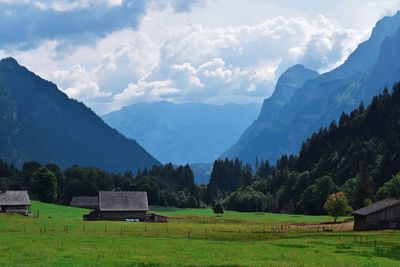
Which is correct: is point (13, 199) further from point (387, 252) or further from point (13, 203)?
point (387, 252)

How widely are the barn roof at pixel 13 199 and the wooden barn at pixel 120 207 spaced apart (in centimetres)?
1768

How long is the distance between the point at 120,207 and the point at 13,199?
2643 cm

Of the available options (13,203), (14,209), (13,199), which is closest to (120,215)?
(14,209)

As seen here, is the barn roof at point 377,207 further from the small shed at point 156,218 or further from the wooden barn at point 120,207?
the wooden barn at point 120,207

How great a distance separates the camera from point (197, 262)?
42500mm

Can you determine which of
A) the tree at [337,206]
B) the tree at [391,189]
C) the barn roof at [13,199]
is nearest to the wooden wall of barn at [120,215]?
the barn roof at [13,199]

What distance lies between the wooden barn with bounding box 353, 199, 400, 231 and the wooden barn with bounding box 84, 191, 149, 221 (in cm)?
5868

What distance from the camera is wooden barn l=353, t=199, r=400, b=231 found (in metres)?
104

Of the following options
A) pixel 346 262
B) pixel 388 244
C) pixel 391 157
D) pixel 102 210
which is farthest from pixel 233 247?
pixel 391 157

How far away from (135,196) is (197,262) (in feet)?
350

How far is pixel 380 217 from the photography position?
105m

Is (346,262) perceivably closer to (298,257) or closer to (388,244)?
(298,257)

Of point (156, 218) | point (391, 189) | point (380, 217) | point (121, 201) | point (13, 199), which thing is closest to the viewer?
point (380, 217)

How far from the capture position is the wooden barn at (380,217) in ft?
342
